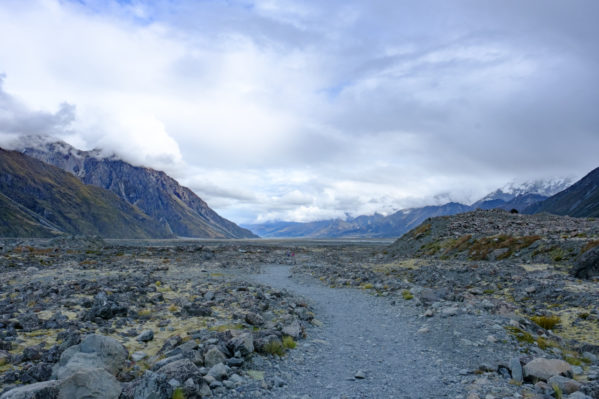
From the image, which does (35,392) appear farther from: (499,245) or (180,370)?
(499,245)

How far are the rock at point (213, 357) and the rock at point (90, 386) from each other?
8.67 feet

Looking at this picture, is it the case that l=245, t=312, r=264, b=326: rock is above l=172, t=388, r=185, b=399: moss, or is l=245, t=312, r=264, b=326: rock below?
below

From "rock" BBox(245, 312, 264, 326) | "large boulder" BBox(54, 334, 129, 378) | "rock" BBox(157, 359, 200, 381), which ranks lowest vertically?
"rock" BBox(245, 312, 264, 326)

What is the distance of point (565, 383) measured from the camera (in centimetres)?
797

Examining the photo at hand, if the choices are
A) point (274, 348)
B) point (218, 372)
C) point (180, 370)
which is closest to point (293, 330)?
point (274, 348)

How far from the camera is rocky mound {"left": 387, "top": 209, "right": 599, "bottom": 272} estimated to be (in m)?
32.1

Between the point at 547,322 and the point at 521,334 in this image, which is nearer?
the point at 521,334

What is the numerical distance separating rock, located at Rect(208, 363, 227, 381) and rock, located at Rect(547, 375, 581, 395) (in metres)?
8.14

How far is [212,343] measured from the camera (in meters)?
10.8

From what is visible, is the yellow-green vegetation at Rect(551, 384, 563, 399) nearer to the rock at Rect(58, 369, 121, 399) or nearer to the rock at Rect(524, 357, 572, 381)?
the rock at Rect(524, 357, 572, 381)

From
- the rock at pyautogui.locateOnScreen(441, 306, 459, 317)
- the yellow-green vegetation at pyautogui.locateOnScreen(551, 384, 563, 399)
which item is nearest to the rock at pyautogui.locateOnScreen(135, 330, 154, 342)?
the yellow-green vegetation at pyautogui.locateOnScreen(551, 384, 563, 399)

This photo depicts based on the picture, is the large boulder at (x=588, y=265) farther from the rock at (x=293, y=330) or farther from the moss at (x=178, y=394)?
the moss at (x=178, y=394)

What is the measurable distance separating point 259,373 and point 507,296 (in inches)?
701

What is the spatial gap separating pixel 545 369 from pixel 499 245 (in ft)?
119
